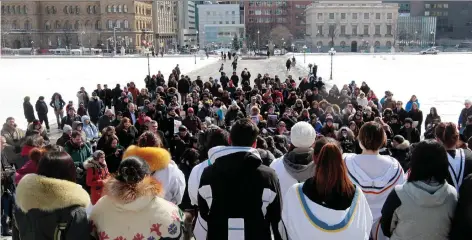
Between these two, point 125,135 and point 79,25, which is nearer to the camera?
point 125,135

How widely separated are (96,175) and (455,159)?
3898 mm

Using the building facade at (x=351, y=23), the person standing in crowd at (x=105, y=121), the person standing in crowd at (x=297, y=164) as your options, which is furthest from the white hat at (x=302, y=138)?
the building facade at (x=351, y=23)

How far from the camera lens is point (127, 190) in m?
3.14

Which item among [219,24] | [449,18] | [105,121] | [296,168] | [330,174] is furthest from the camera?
[449,18]

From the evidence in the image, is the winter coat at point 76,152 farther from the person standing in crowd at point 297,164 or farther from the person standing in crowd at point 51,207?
the person standing in crowd at point 51,207

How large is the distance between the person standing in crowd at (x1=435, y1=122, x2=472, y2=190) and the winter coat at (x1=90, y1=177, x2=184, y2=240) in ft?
8.09

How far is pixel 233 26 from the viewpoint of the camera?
128000 mm

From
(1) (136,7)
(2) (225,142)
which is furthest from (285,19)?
(2) (225,142)

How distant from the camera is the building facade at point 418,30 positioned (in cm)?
13025

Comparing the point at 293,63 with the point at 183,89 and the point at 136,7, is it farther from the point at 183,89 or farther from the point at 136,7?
the point at 136,7

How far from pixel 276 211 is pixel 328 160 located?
2.39 ft

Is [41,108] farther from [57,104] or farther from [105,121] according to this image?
[105,121]

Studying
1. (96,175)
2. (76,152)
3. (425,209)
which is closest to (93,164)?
(96,175)

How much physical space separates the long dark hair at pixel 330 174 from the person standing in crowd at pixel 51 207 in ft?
5.01
